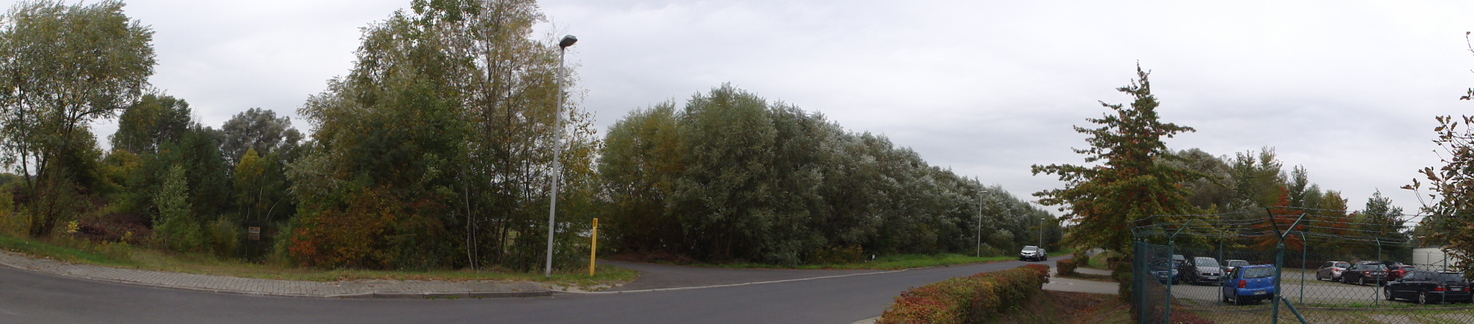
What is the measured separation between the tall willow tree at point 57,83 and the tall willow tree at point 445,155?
4988 millimetres

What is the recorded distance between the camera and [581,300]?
14766 millimetres

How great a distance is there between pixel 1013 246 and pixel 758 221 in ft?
142

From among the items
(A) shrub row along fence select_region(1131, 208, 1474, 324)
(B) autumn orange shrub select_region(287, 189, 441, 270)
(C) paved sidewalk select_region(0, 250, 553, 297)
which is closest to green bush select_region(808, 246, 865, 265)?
(B) autumn orange shrub select_region(287, 189, 441, 270)

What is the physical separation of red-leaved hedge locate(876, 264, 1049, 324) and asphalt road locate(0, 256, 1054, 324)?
1.85 metres

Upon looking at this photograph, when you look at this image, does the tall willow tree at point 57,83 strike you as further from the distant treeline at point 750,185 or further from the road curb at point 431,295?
the distant treeline at point 750,185

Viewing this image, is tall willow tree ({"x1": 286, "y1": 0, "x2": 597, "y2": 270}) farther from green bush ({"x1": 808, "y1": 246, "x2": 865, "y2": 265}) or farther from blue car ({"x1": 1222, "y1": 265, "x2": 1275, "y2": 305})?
green bush ({"x1": 808, "y1": 246, "x2": 865, "y2": 265})

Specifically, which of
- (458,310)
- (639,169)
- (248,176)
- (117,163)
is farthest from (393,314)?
(248,176)

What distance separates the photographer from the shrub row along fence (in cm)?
947

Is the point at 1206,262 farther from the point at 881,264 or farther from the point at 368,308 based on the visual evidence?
the point at 881,264

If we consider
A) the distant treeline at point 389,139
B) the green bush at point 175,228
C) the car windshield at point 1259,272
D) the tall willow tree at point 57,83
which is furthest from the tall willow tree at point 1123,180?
the green bush at point 175,228

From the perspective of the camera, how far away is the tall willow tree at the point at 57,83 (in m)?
19.8

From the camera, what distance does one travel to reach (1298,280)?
9992mm

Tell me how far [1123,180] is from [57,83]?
27.4 metres

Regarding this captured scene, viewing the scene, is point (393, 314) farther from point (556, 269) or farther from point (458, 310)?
point (556, 269)
